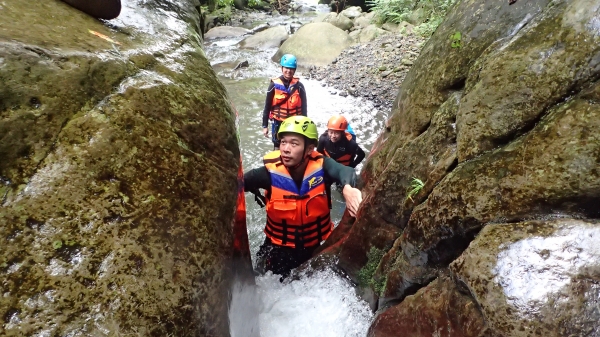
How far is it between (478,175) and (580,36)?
3.43ft

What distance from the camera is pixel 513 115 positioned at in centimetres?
258

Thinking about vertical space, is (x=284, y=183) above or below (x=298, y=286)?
above

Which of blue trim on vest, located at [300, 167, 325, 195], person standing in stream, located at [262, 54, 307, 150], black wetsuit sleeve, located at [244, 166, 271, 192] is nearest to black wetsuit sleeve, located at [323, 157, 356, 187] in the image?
blue trim on vest, located at [300, 167, 325, 195]

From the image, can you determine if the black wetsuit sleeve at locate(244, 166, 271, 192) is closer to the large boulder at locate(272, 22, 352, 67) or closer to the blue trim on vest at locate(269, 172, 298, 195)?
the blue trim on vest at locate(269, 172, 298, 195)

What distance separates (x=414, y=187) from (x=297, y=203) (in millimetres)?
1741

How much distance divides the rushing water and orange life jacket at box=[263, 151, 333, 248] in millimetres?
610

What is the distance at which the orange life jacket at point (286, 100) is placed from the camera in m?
8.94

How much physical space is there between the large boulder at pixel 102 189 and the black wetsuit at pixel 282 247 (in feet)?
5.31

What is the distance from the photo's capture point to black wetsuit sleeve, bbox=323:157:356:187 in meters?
4.36

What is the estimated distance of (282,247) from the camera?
5.14 m

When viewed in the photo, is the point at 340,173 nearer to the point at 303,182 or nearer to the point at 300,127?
the point at 303,182

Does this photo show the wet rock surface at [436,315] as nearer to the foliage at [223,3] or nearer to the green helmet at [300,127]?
the green helmet at [300,127]

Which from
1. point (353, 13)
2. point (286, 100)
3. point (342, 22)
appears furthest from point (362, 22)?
point (286, 100)

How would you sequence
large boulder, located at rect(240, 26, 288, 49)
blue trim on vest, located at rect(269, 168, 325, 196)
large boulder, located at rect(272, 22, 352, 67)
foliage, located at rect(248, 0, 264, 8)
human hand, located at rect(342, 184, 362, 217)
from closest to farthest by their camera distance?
1. human hand, located at rect(342, 184, 362, 217)
2. blue trim on vest, located at rect(269, 168, 325, 196)
3. large boulder, located at rect(272, 22, 352, 67)
4. large boulder, located at rect(240, 26, 288, 49)
5. foliage, located at rect(248, 0, 264, 8)
